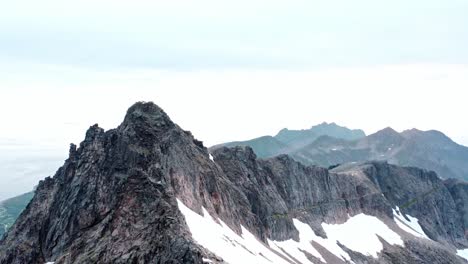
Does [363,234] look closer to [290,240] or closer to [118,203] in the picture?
[290,240]

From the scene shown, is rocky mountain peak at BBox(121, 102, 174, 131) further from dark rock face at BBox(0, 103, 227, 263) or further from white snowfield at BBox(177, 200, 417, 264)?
white snowfield at BBox(177, 200, 417, 264)

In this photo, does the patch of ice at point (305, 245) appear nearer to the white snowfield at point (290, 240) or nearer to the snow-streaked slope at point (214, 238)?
the white snowfield at point (290, 240)

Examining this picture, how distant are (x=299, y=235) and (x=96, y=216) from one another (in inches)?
3022

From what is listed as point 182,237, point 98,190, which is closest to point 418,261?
point 98,190

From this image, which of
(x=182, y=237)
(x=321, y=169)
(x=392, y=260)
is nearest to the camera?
(x=182, y=237)

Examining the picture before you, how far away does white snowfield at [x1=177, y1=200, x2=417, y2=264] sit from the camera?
194 feet

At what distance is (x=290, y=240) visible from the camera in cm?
12244

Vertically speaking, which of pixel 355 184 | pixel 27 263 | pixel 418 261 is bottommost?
pixel 418 261

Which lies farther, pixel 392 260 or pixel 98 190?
pixel 392 260

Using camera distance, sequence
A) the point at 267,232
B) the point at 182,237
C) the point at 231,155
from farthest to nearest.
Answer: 1. the point at 231,155
2. the point at 267,232
3. the point at 182,237

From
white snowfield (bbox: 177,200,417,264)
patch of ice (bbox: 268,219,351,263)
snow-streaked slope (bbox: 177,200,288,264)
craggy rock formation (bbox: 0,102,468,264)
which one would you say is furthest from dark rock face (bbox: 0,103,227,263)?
patch of ice (bbox: 268,219,351,263)

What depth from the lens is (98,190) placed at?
2872 inches

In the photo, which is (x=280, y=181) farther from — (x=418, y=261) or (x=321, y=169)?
(x=418, y=261)

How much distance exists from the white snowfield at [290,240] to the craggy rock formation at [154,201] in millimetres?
2945
